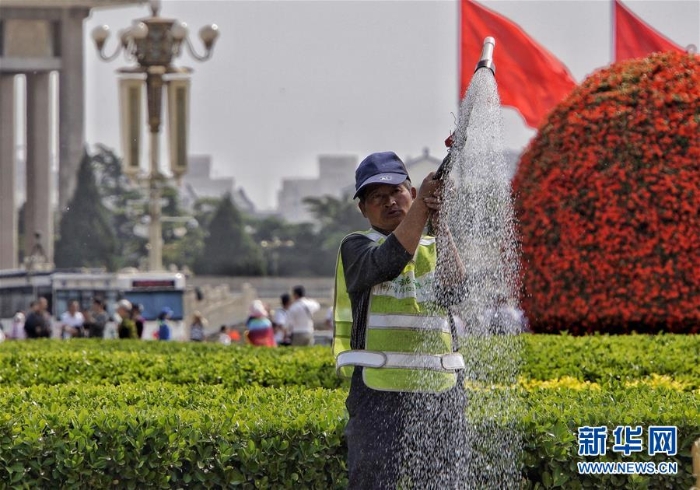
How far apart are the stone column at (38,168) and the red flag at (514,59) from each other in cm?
5061

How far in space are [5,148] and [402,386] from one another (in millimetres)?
63839

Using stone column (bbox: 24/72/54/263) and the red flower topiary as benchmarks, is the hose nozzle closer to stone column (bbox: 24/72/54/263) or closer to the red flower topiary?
the red flower topiary

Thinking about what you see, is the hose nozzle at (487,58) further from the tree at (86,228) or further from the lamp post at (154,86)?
the tree at (86,228)

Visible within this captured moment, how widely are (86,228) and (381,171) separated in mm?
65876

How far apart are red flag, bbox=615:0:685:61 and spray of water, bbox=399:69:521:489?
12.4m

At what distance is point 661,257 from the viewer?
9.96 meters

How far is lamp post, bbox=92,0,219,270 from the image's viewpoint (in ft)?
84.4

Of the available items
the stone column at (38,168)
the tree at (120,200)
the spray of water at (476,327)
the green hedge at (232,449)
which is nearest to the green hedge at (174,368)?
the green hedge at (232,449)

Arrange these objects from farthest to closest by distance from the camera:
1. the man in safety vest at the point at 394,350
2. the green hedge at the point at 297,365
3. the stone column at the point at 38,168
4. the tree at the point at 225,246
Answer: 1. the tree at the point at 225,246
2. the stone column at the point at 38,168
3. the green hedge at the point at 297,365
4. the man in safety vest at the point at 394,350

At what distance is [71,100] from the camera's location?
6781cm

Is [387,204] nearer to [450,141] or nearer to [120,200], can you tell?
[450,141]

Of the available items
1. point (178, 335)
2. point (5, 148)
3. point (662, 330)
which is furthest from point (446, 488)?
point (5, 148)

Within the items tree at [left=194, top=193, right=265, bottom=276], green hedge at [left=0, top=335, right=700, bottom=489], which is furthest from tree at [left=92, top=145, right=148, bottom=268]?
green hedge at [left=0, top=335, right=700, bottom=489]

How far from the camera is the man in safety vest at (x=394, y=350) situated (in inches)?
173
